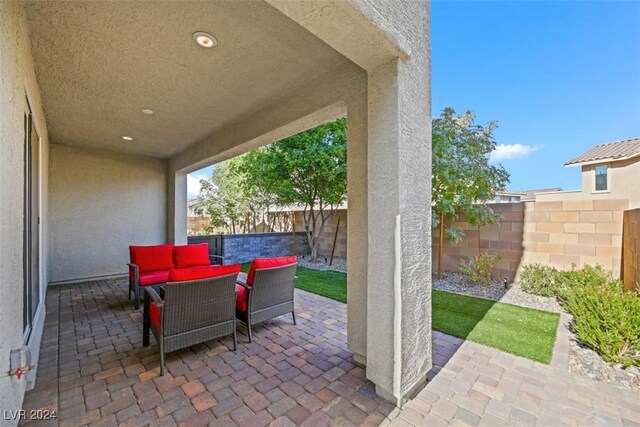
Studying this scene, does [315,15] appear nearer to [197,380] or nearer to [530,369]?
[197,380]

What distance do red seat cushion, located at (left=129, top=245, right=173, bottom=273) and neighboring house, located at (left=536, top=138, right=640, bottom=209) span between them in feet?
43.2

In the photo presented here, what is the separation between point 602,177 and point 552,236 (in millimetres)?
9079

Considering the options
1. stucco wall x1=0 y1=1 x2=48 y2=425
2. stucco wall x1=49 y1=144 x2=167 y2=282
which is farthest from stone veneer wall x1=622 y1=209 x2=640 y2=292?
stucco wall x1=49 y1=144 x2=167 y2=282

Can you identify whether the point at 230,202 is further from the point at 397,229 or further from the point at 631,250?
the point at 631,250

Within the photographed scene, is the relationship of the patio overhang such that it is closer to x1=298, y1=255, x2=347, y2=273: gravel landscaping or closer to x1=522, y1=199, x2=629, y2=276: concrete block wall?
x1=522, y1=199, x2=629, y2=276: concrete block wall

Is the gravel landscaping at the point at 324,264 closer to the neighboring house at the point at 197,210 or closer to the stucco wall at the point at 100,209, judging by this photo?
the stucco wall at the point at 100,209

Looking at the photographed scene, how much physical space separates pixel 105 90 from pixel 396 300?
4559 mm

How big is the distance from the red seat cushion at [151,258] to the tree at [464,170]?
5.65m

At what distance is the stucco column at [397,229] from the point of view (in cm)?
216

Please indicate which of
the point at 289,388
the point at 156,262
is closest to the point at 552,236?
the point at 289,388

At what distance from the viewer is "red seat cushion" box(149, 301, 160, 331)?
111 inches

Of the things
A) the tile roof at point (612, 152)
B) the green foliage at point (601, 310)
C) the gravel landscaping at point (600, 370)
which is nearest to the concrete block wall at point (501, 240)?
the green foliage at point (601, 310)

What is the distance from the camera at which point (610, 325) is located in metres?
2.96

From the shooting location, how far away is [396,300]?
215cm
